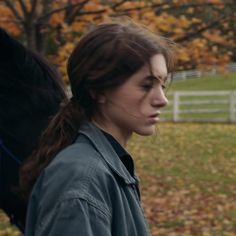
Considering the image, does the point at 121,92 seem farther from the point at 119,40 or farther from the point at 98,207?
the point at 98,207

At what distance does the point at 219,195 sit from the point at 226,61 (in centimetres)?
247

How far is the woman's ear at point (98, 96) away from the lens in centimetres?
166

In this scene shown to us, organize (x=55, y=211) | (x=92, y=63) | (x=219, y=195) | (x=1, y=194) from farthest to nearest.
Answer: (x=219, y=195), (x=1, y=194), (x=92, y=63), (x=55, y=211)

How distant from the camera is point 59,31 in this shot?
6.09 metres

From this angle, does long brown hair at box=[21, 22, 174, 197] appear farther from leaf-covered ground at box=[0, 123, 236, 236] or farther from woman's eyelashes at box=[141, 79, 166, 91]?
leaf-covered ground at box=[0, 123, 236, 236]

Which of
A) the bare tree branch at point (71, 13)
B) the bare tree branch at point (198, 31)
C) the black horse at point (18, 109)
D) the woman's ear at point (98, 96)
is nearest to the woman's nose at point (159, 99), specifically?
the woman's ear at point (98, 96)

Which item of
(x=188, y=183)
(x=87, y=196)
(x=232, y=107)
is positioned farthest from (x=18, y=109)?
(x=232, y=107)

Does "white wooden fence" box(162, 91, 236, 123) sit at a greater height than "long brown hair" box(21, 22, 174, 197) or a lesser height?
lesser

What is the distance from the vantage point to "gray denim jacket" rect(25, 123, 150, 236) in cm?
143

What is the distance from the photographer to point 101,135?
1628 millimetres

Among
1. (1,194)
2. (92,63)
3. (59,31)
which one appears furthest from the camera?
(59,31)

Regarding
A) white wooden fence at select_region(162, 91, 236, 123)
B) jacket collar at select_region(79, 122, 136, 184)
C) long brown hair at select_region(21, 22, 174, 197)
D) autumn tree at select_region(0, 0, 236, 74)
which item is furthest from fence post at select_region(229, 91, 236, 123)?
jacket collar at select_region(79, 122, 136, 184)

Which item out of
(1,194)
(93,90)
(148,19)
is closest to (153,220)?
(148,19)

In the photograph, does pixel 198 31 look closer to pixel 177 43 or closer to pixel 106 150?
pixel 177 43
